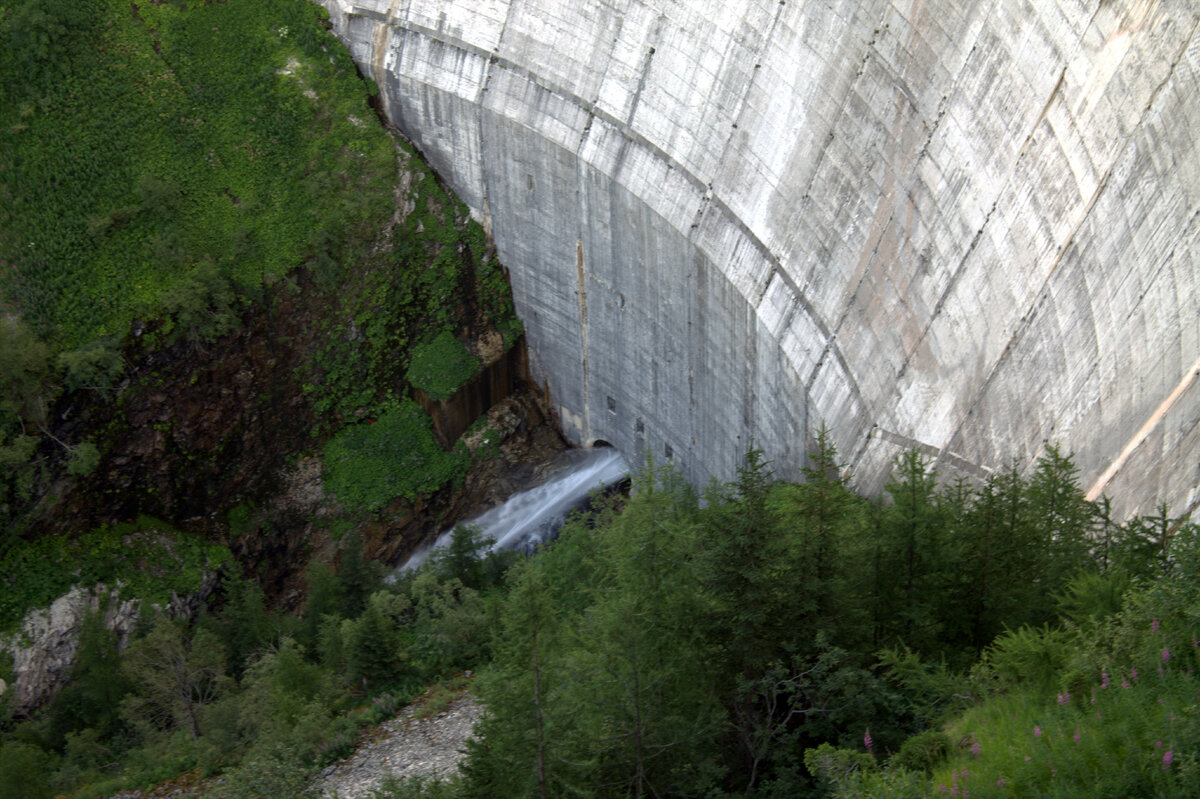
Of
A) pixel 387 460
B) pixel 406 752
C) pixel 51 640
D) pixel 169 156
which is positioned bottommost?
pixel 406 752

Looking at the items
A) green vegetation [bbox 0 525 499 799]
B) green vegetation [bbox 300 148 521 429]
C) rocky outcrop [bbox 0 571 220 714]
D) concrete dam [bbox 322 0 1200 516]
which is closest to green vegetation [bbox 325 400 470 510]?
green vegetation [bbox 300 148 521 429]

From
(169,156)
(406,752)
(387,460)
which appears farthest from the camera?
(387,460)

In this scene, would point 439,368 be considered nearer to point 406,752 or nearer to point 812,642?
point 406,752

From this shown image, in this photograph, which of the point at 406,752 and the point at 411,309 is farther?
the point at 411,309

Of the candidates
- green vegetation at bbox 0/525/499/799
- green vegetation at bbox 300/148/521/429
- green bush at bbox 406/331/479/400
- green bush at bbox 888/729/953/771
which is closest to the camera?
green bush at bbox 888/729/953/771

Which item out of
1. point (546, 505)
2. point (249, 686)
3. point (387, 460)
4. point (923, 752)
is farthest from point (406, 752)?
point (546, 505)

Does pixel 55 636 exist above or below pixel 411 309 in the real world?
below

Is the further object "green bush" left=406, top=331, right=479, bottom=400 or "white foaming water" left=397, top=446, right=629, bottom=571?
"white foaming water" left=397, top=446, right=629, bottom=571

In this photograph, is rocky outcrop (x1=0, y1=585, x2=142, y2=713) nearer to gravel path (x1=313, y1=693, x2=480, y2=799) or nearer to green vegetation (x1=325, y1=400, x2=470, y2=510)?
green vegetation (x1=325, y1=400, x2=470, y2=510)

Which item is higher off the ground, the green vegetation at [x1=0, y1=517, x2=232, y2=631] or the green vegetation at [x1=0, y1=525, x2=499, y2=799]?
the green vegetation at [x1=0, y1=517, x2=232, y2=631]
